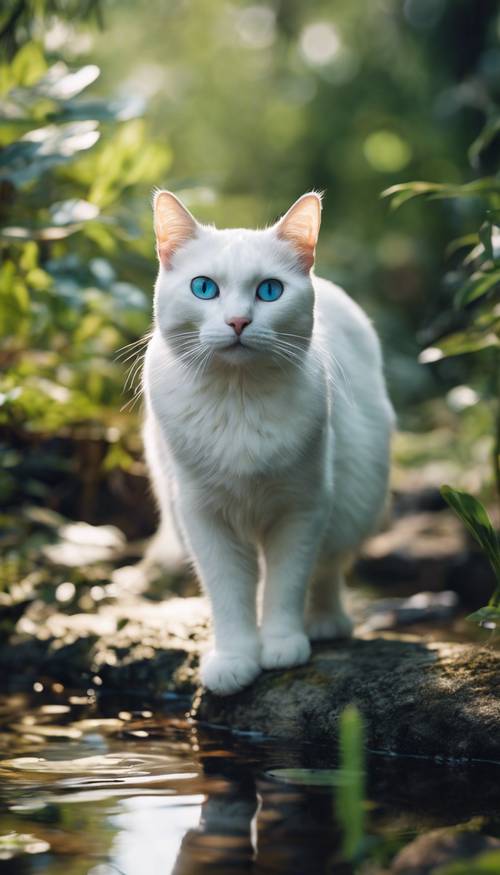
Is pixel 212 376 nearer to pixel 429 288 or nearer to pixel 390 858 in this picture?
pixel 390 858

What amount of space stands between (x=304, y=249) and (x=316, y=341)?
22cm

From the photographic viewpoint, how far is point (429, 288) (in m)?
8.05

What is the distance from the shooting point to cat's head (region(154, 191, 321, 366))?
204 cm

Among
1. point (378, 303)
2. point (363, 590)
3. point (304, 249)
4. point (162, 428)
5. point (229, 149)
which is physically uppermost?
point (229, 149)

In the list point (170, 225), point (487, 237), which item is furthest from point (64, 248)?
point (487, 237)

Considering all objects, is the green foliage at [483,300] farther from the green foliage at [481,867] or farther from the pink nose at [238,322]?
the green foliage at [481,867]

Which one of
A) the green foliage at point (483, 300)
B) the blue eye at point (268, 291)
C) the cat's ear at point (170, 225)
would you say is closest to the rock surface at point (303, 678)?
the green foliage at point (483, 300)

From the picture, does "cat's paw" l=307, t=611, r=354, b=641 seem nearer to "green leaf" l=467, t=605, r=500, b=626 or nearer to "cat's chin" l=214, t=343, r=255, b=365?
"green leaf" l=467, t=605, r=500, b=626

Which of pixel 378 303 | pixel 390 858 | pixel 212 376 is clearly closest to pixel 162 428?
pixel 212 376

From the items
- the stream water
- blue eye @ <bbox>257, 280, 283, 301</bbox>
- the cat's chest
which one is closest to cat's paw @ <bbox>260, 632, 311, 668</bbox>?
the stream water

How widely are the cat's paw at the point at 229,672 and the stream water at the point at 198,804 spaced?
0.12 meters

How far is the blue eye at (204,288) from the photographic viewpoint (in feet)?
6.89

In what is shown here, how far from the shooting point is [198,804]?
1800 mm

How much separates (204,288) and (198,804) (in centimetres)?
102
